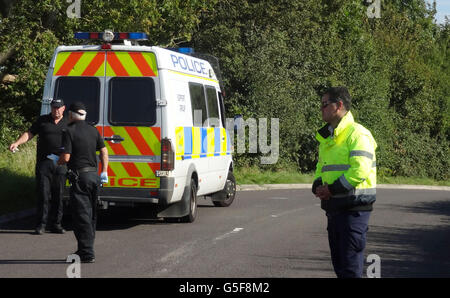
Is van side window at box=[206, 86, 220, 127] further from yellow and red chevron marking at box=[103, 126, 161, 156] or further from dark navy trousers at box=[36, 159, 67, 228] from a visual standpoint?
dark navy trousers at box=[36, 159, 67, 228]

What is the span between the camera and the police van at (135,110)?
466 inches

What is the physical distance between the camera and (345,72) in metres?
33.8

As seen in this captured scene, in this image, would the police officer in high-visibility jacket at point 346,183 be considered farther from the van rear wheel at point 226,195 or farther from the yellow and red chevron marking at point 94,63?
the van rear wheel at point 226,195

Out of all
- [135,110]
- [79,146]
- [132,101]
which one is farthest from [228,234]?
[79,146]

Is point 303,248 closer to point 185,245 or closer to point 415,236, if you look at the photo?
point 185,245

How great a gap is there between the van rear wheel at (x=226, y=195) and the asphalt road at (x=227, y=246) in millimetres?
201

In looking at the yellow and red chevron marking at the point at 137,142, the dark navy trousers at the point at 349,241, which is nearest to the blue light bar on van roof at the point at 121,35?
the yellow and red chevron marking at the point at 137,142

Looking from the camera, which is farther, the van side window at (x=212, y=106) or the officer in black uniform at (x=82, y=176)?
the van side window at (x=212, y=106)

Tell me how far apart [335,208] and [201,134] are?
24.0 feet

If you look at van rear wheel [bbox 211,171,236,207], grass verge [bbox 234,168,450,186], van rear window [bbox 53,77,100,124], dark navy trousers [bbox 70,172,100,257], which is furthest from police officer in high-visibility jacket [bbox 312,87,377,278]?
grass verge [bbox 234,168,450,186]

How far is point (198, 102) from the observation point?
44.5 feet

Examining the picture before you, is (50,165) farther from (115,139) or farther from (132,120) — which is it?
(132,120)

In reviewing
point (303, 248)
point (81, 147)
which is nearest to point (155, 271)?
point (81, 147)

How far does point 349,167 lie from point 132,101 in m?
6.23
